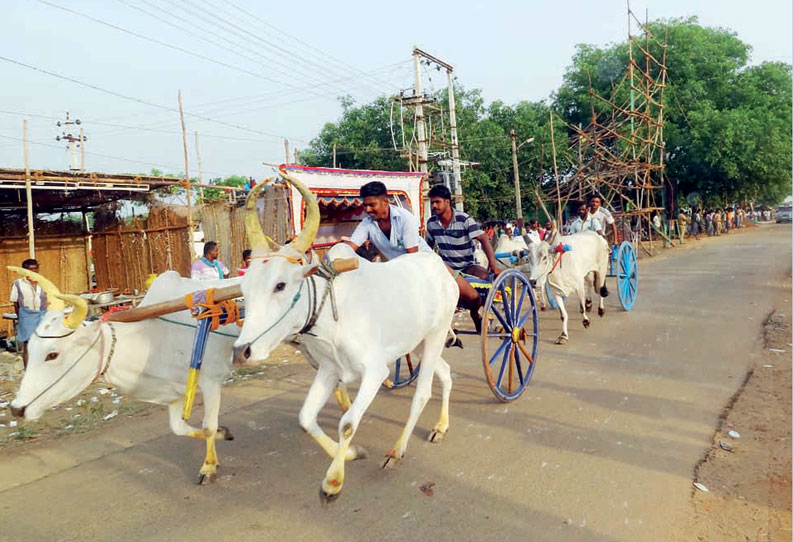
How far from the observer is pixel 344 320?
12.1ft

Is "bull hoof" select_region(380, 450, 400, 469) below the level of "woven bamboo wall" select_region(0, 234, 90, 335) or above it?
below

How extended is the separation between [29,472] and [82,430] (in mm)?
1021

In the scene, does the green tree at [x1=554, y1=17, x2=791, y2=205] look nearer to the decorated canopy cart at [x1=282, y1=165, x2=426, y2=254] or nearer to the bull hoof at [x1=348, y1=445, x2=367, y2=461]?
the decorated canopy cart at [x1=282, y1=165, x2=426, y2=254]

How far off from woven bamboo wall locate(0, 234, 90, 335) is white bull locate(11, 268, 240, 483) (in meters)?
9.96

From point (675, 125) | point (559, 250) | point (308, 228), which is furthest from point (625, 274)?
point (675, 125)

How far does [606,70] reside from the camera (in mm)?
30234

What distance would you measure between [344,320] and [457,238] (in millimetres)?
2156

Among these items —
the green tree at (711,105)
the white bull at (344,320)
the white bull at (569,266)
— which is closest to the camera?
the white bull at (344,320)

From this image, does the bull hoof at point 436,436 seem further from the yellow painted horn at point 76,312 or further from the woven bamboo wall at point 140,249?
the woven bamboo wall at point 140,249

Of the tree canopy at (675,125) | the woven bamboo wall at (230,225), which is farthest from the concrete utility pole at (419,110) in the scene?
the woven bamboo wall at (230,225)

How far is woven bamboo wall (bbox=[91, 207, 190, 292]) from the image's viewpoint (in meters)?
13.6

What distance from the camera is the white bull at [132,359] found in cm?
350

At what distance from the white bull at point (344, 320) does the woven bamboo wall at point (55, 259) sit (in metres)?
11.0

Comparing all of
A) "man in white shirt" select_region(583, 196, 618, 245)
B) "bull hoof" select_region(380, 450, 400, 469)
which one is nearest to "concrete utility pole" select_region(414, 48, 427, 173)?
"man in white shirt" select_region(583, 196, 618, 245)
